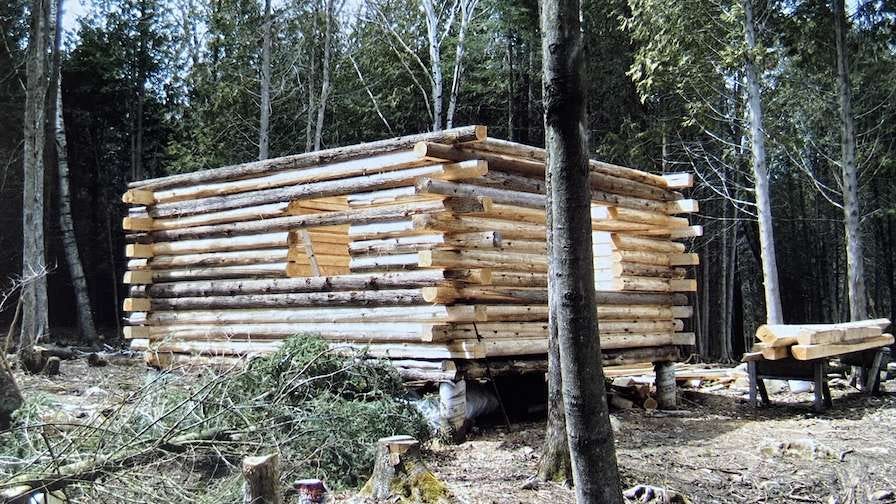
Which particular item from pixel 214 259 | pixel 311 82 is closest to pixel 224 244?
pixel 214 259

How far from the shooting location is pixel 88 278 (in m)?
25.9

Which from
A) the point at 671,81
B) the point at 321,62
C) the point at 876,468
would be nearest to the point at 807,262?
the point at 671,81

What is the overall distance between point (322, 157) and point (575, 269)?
6280 mm

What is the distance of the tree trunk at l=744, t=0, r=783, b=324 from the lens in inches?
578

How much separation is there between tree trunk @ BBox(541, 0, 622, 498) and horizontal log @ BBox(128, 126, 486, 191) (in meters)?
4.17

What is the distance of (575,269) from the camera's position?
430cm

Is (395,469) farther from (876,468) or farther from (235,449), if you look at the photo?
(876,468)

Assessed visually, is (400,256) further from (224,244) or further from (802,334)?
(802,334)

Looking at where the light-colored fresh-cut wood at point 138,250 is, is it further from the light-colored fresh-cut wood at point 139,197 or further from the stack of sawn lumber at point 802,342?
the stack of sawn lumber at point 802,342

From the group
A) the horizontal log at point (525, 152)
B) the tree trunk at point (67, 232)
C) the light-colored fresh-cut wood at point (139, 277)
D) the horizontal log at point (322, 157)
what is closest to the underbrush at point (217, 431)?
the horizontal log at point (322, 157)

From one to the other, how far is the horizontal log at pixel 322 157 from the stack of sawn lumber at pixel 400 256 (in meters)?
0.02

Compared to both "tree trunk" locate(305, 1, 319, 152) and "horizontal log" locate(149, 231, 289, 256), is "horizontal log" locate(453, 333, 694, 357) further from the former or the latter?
"tree trunk" locate(305, 1, 319, 152)

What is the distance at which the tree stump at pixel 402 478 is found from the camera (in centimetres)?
592

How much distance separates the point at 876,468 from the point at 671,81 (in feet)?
35.4
